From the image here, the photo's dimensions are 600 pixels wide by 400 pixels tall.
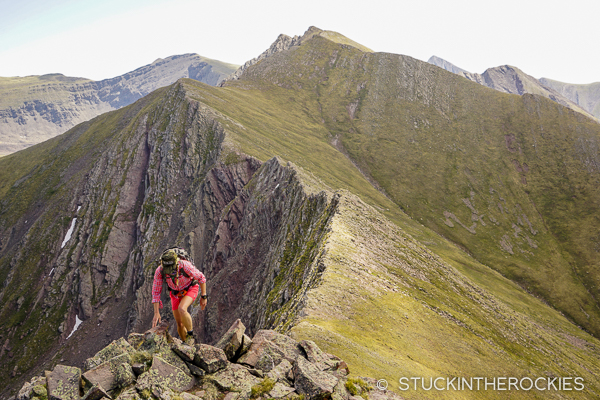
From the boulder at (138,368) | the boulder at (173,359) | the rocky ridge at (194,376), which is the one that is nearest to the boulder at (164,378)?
the rocky ridge at (194,376)

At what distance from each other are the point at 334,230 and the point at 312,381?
3032 cm

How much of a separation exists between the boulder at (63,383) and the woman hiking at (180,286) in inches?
139

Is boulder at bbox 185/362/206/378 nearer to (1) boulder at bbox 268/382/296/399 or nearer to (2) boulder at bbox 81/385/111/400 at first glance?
(2) boulder at bbox 81/385/111/400

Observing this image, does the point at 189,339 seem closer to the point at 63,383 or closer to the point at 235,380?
the point at 235,380

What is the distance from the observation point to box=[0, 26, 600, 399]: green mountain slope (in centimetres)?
3622

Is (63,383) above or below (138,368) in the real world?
below

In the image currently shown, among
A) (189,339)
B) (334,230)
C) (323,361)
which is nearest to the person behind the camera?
(189,339)

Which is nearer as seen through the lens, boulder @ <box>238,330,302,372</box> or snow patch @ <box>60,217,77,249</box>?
boulder @ <box>238,330,302,372</box>

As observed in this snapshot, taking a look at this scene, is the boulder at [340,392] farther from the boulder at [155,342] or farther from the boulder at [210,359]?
the boulder at [155,342]

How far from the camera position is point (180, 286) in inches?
641

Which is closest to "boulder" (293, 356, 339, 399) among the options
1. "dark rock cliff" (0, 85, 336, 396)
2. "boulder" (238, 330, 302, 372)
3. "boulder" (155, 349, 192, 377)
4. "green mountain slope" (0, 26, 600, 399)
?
"boulder" (238, 330, 302, 372)

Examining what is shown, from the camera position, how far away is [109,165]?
13088 centimetres

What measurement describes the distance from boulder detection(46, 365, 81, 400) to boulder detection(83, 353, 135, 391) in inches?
26.1

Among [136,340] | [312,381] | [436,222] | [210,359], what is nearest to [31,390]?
[136,340]
